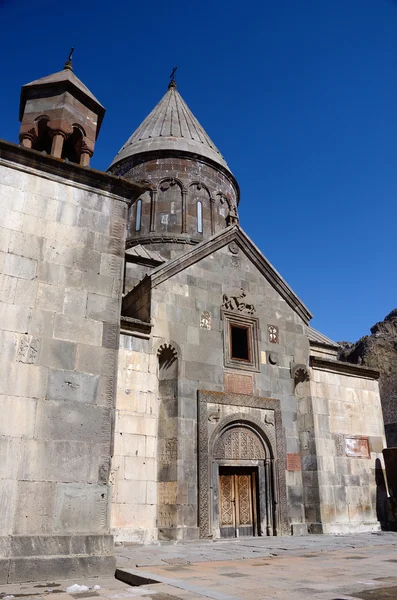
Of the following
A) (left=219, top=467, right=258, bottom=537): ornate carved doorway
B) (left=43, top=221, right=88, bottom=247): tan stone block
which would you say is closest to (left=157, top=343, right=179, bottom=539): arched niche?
(left=219, top=467, right=258, bottom=537): ornate carved doorway

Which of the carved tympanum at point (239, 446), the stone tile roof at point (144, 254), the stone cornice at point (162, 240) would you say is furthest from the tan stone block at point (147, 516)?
the stone cornice at point (162, 240)

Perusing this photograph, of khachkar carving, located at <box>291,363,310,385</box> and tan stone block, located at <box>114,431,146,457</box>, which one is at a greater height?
khachkar carving, located at <box>291,363,310,385</box>

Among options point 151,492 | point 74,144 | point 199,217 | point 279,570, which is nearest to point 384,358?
point 199,217

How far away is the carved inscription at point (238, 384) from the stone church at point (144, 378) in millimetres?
63

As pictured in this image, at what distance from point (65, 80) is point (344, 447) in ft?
34.2

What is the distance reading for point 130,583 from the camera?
531cm

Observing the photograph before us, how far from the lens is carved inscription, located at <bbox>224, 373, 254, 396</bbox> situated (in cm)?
1090

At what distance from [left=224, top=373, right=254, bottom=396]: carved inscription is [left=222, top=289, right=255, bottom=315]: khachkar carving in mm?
1588

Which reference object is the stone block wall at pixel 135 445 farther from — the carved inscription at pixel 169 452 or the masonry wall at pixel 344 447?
the masonry wall at pixel 344 447

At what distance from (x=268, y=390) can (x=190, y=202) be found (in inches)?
319

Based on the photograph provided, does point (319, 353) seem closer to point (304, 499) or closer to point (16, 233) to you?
point (304, 499)

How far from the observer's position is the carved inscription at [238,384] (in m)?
10.9

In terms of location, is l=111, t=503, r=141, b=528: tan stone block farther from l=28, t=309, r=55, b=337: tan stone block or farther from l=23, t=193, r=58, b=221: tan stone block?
l=23, t=193, r=58, b=221: tan stone block

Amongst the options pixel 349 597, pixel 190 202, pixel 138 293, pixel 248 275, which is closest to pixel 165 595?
pixel 349 597
